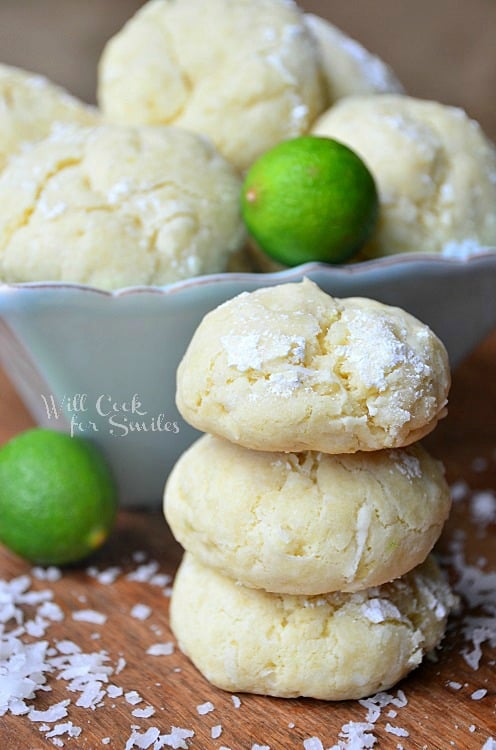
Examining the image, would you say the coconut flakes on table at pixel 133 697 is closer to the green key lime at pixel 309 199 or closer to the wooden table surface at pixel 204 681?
the wooden table surface at pixel 204 681

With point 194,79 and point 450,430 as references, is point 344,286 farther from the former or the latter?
point 450,430

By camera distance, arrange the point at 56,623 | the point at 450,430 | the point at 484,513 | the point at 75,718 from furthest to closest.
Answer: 1. the point at 450,430
2. the point at 484,513
3. the point at 56,623
4. the point at 75,718

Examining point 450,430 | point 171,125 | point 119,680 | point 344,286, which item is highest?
point 171,125

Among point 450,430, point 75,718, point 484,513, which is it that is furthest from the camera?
point 450,430

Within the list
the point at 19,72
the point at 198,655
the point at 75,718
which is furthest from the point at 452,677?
the point at 19,72

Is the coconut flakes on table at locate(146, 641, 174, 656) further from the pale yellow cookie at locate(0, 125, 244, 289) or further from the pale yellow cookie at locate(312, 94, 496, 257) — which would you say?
the pale yellow cookie at locate(312, 94, 496, 257)

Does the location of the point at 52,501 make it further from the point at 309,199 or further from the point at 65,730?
the point at 309,199

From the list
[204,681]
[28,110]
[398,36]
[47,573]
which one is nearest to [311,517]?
[204,681]
